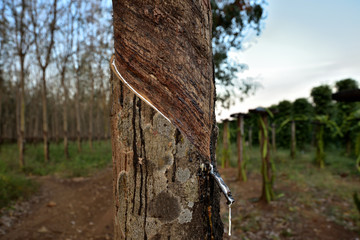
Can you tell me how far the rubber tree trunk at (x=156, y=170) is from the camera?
3.08ft

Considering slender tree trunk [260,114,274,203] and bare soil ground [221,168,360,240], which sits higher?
slender tree trunk [260,114,274,203]

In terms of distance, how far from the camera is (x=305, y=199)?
5926 millimetres

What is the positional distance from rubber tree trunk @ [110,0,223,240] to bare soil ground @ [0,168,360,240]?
140 inches

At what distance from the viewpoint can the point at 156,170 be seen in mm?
938

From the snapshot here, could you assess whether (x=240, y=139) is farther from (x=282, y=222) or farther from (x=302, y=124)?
(x=302, y=124)

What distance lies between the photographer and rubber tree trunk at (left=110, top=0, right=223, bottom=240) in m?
0.94

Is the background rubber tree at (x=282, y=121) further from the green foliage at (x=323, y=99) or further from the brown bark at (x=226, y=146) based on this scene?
the brown bark at (x=226, y=146)

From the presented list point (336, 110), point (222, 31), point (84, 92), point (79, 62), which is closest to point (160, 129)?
point (222, 31)

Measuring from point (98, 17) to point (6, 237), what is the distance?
1347cm

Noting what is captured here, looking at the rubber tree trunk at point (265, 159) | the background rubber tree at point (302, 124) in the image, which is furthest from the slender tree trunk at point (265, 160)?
the background rubber tree at point (302, 124)

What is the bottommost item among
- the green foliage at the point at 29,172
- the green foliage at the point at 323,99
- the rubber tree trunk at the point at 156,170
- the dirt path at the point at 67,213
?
the dirt path at the point at 67,213

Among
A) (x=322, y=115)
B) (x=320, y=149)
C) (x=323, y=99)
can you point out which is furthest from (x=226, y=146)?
(x=323, y=99)

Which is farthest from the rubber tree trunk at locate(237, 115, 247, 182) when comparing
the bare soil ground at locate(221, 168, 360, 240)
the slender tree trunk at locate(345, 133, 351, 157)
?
the slender tree trunk at locate(345, 133, 351, 157)

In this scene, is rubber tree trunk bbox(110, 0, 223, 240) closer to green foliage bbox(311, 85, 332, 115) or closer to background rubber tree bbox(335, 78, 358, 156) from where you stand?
background rubber tree bbox(335, 78, 358, 156)
